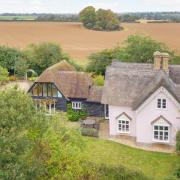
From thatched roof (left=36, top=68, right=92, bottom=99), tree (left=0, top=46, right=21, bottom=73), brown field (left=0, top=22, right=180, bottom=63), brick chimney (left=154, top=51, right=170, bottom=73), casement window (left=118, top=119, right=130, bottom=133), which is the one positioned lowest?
casement window (left=118, top=119, right=130, bottom=133)

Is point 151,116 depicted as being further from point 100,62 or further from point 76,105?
Result: point 100,62

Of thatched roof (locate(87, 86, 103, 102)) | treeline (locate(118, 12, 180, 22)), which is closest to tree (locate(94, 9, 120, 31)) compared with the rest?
treeline (locate(118, 12, 180, 22))

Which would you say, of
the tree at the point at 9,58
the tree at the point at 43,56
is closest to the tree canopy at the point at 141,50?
the tree at the point at 43,56

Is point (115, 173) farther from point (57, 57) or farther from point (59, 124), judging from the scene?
point (57, 57)

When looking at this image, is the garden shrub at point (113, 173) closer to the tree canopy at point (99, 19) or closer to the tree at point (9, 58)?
the tree at point (9, 58)

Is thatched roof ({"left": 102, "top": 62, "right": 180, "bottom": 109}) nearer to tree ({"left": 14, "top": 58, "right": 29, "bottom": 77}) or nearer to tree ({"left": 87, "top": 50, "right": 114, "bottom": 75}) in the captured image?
tree ({"left": 87, "top": 50, "right": 114, "bottom": 75})

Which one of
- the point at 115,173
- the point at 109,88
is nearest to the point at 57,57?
the point at 109,88

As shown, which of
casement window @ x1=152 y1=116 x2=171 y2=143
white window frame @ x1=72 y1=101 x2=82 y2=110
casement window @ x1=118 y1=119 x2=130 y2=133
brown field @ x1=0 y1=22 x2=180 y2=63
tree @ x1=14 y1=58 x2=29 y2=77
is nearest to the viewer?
casement window @ x1=152 y1=116 x2=171 y2=143
